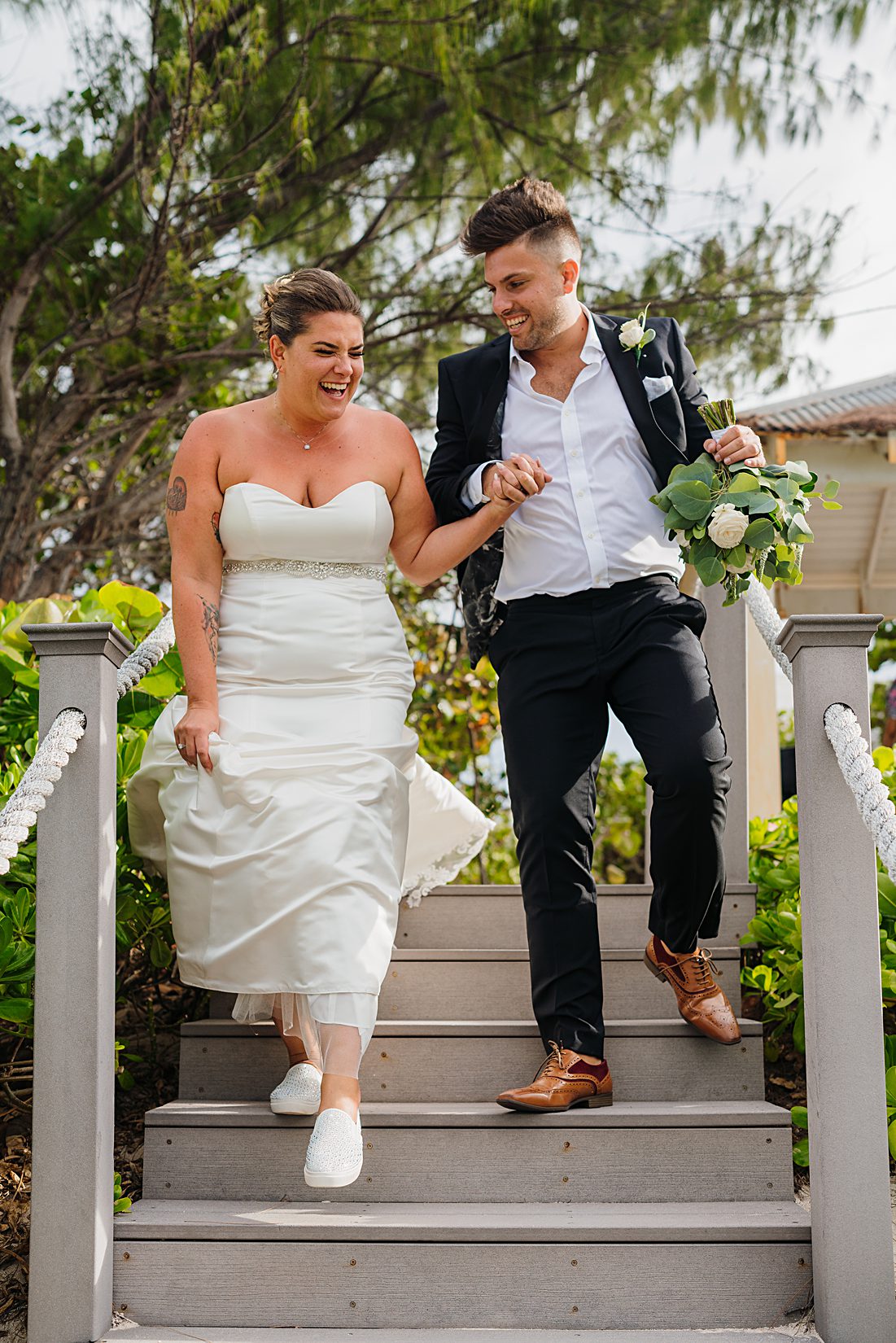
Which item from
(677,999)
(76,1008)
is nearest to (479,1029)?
(677,999)

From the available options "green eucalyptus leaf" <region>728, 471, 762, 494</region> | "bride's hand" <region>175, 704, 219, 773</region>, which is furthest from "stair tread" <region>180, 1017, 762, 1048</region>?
"green eucalyptus leaf" <region>728, 471, 762, 494</region>

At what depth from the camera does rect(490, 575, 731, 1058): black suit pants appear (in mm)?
2682

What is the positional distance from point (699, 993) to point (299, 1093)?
0.89 m

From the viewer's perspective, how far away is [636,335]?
2.85 meters

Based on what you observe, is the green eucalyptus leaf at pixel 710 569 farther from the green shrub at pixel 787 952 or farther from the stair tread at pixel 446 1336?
the stair tread at pixel 446 1336

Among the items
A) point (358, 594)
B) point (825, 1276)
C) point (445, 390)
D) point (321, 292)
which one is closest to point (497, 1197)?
point (825, 1276)

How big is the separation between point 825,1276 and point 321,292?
2.20 metres

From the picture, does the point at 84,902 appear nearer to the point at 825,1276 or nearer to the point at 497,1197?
the point at 497,1197

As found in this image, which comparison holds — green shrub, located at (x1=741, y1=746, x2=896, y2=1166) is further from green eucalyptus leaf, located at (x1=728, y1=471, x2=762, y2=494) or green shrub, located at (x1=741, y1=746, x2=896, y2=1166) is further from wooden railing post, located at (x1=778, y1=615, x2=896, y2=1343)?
green eucalyptus leaf, located at (x1=728, y1=471, x2=762, y2=494)

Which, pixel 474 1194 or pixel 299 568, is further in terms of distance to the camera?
pixel 299 568

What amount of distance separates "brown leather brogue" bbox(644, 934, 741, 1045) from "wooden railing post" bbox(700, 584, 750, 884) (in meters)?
0.69

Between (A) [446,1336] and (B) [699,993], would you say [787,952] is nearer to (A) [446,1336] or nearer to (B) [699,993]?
(B) [699,993]

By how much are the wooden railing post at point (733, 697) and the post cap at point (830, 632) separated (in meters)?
1.13

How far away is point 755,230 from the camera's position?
602 cm
